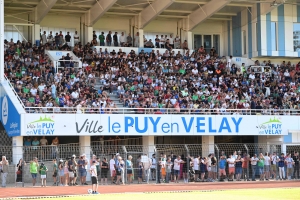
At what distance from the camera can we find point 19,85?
126ft

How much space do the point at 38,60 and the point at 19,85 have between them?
5.12m

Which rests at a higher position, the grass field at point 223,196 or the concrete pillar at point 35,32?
the concrete pillar at point 35,32

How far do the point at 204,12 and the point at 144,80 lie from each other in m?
9.48

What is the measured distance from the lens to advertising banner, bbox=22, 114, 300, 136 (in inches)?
1419

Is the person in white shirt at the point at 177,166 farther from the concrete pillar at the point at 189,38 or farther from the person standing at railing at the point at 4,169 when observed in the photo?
the concrete pillar at the point at 189,38

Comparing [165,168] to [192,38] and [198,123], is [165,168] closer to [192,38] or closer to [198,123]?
[198,123]

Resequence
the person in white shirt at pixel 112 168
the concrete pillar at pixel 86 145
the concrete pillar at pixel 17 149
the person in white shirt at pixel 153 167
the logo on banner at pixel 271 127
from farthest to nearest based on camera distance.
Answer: the logo on banner at pixel 271 127, the concrete pillar at pixel 86 145, the person in white shirt at pixel 153 167, the person in white shirt at pixel 112 168, the concrete pillar at pixel 17 149

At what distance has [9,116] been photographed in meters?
36.5

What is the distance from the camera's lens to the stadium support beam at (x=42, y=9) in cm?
4506

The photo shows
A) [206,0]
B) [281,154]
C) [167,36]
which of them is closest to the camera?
[281,154]

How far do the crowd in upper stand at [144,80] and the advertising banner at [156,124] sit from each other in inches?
24.5

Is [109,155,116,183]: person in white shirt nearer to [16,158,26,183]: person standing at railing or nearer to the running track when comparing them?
the running track

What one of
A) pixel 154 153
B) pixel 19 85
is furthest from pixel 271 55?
pixel 19 85

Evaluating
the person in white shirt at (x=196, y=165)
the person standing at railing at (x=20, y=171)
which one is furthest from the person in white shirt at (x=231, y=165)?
the person standing at railing at (x=20, y=171)
